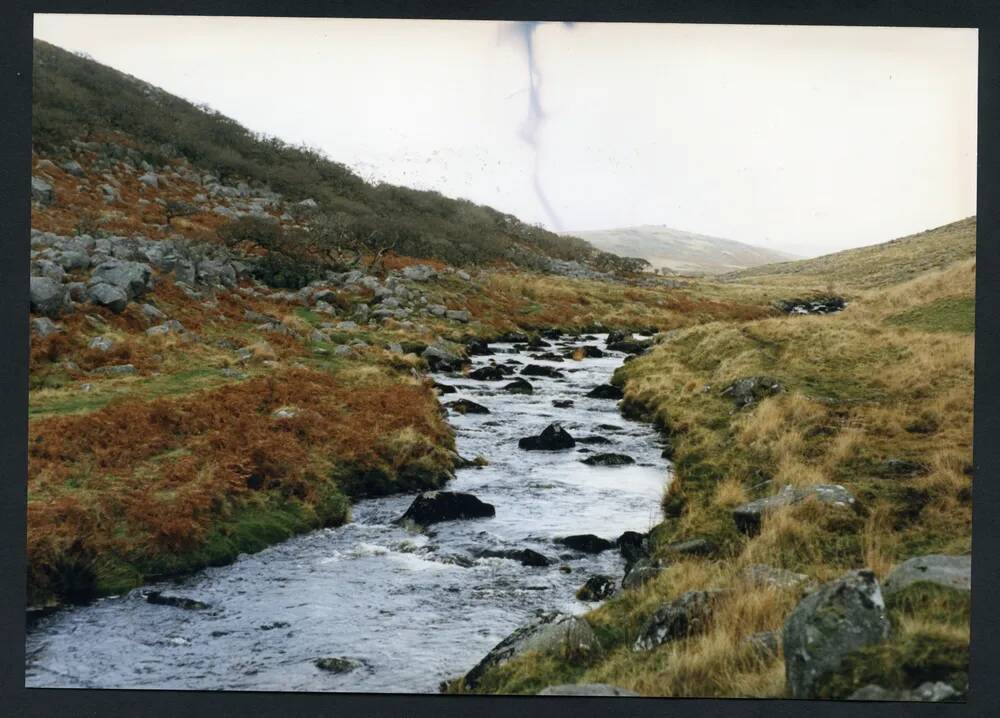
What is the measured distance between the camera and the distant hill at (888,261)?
30.5ft

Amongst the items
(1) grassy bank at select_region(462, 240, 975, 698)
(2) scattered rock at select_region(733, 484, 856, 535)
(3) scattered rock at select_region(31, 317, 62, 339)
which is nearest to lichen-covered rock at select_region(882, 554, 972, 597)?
(1) grassy bank at select_region(462, 240, 975, 698)

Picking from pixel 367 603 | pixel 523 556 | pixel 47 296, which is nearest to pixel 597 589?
pixel 523 556

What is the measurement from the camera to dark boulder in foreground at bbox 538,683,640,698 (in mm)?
7145

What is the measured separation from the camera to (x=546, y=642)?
7254 mm

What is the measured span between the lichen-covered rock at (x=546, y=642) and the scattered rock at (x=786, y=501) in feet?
8.50

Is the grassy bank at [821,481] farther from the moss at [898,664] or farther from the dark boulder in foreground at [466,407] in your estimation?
the dark boulder in foreground at [466,407]

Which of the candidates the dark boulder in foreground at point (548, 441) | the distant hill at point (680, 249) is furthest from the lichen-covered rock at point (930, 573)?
the dark boulder in foreground at point (548, 441)

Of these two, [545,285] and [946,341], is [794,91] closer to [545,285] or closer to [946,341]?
[946,341]

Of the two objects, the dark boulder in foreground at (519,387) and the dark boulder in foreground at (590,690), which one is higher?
the dark boulder in foreground at (519,387)

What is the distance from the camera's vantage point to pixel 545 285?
15539mm

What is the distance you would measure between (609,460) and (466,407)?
8.76 ft

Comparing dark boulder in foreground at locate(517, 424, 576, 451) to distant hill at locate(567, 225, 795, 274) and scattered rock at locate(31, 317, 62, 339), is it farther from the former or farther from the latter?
scattered rock at locate(31, 317, 62, 339)

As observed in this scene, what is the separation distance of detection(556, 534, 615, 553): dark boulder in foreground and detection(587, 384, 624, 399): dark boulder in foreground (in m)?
4.16

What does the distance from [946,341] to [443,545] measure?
7488mm
